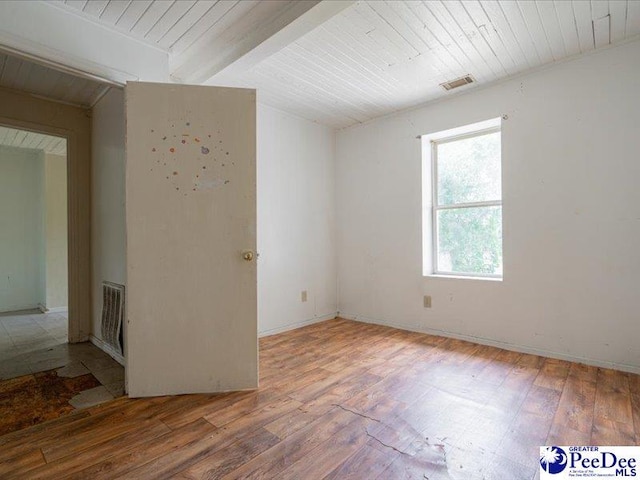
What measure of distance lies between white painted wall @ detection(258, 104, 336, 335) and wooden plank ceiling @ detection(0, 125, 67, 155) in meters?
3.07

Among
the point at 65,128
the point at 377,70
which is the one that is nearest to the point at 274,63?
the point at 377,70

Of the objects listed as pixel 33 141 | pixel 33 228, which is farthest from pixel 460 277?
pixel 33 228

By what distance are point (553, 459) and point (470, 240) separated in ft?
7.23

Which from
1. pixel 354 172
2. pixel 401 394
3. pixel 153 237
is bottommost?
pixel 401 394

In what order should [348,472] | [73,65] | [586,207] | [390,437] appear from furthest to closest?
1. [586,207]
2. [73,65]
3. [390,437]
4. [348,472]

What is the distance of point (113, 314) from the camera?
2.84 m

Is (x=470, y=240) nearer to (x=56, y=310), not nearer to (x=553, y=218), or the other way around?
(x=553, y=218)

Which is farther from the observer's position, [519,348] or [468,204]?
[468,204]

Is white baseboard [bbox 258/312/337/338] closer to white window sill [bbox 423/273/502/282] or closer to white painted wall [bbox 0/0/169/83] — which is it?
white window sill [bbox 423/273/502/282]

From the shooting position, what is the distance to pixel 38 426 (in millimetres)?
1791

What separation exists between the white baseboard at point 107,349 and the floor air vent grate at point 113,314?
41 mm

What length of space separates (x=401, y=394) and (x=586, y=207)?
211 centimetres

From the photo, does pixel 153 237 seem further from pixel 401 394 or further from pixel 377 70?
pixel 377 70

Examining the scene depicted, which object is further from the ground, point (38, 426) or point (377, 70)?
point (377, 70)
